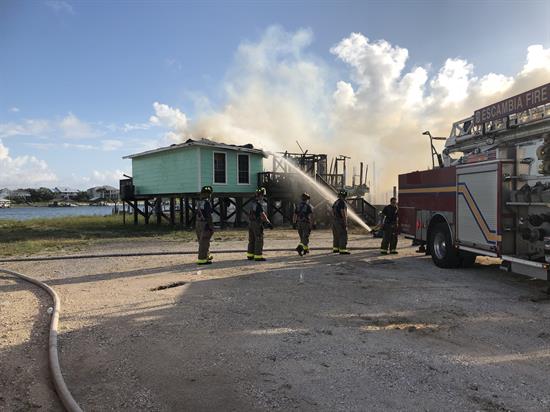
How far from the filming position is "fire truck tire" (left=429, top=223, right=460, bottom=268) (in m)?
9.46

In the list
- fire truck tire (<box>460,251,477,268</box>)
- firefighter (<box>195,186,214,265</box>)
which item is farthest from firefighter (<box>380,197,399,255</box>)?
firefighter (<box>195,186,214,265</box>)

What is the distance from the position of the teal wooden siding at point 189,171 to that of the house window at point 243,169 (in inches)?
6.2

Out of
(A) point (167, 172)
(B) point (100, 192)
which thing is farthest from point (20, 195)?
(A) point (167, 172)

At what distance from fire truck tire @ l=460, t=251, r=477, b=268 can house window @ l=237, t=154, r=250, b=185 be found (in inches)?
602

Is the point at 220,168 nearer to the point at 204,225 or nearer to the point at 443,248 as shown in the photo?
the point at 204,225

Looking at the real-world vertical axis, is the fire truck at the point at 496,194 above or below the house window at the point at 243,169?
below

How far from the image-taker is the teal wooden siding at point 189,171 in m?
22.1

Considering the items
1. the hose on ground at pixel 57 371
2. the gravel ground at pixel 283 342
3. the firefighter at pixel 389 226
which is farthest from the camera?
the firefighter at pixel 389 226

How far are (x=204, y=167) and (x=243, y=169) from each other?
97.2 inches

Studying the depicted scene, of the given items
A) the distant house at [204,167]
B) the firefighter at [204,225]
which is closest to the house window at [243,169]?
the distant house at [204,167]

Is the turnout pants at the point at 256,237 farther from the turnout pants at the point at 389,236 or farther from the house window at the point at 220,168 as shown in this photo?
the house window at the point at 220,168

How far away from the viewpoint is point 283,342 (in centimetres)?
489

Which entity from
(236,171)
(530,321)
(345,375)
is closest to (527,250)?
(530,321)

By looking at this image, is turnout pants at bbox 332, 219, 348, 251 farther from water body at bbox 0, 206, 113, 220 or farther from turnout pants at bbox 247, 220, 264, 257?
water body at bbox 0, 206, 113, 220
